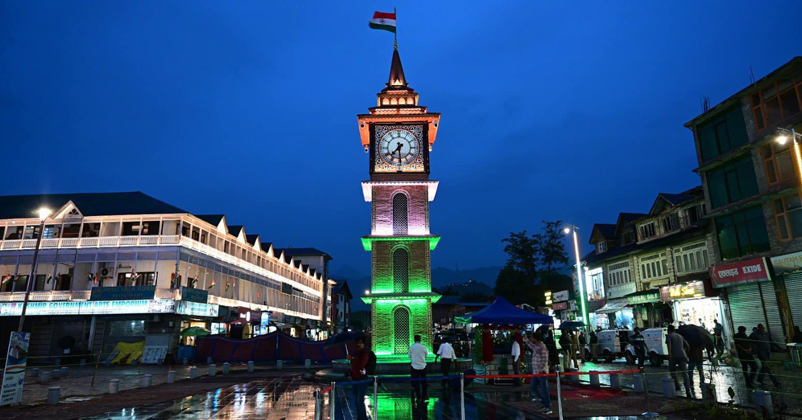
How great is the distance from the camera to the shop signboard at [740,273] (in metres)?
24.1

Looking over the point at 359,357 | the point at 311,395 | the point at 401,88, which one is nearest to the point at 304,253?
the point at 401,88

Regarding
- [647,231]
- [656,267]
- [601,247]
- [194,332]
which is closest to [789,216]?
[656,267]

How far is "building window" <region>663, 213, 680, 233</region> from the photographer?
109 ft

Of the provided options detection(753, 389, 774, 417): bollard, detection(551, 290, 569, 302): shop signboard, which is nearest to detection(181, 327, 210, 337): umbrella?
detection(551, 290, 569, 302): shop signboard

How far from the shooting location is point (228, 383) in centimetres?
2120

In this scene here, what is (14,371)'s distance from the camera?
14578 millimetres

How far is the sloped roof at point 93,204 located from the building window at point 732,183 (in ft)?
116

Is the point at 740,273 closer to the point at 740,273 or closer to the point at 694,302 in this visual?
the point at 740,273

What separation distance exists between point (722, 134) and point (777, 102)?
3.62 m

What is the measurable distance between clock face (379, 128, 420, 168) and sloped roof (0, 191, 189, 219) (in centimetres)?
1718

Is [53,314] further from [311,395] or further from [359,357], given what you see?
[359,357]

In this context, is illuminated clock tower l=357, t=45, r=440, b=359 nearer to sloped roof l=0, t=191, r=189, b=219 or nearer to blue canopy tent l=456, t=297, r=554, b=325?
blue canopy tent l=456, t=297, r=554, b=325

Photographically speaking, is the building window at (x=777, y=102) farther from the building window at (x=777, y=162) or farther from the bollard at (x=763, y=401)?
the bollard at (x=763, y=401)

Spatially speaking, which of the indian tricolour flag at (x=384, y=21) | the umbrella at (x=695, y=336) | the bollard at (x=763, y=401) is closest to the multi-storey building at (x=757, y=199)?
the umbrella at (x=695, y=336)
